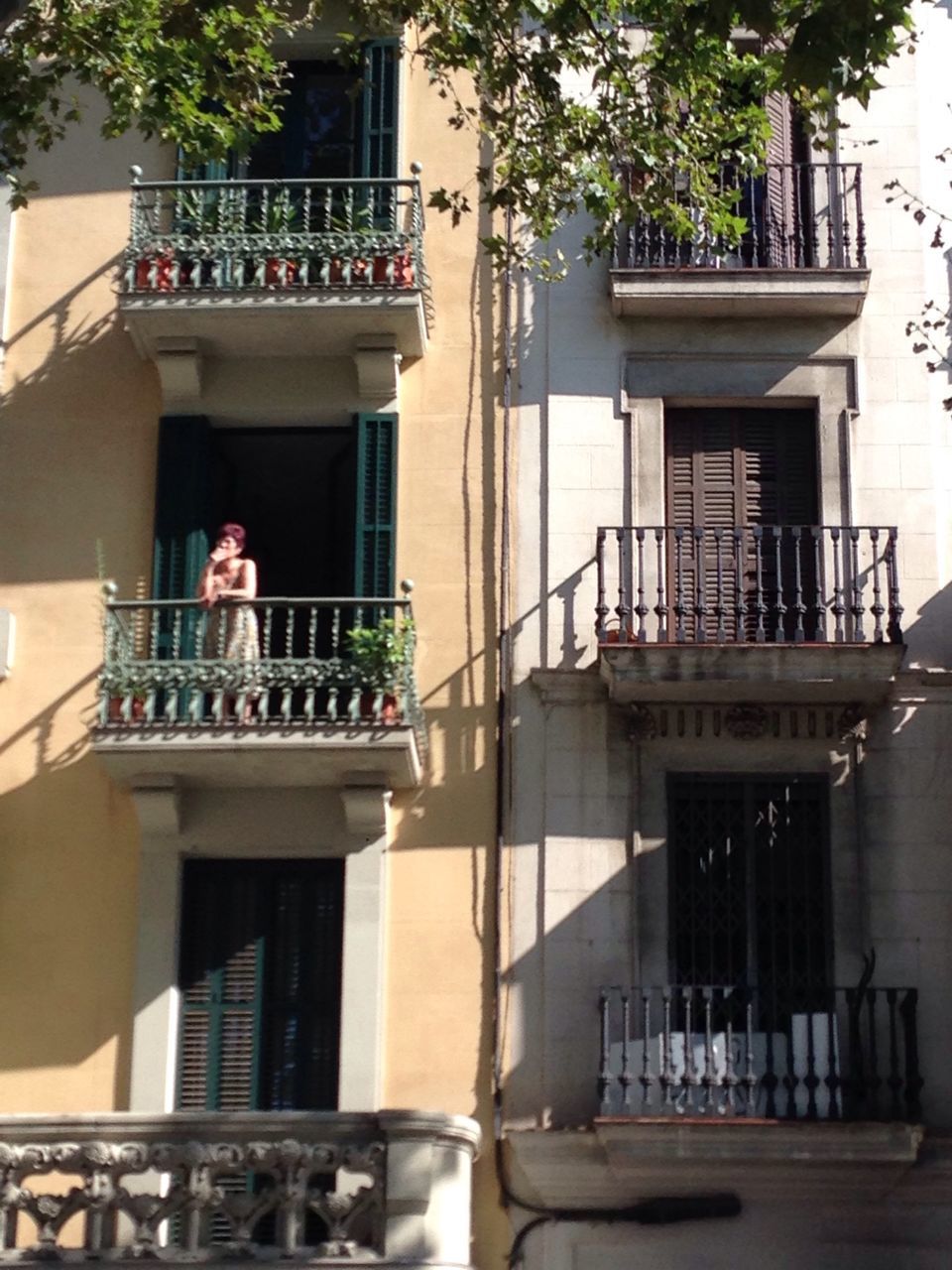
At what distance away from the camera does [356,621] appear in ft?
54.0

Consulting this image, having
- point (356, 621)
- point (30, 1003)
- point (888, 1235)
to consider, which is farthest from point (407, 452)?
point (888, 1235)

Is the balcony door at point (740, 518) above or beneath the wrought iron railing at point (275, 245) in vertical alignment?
beneath

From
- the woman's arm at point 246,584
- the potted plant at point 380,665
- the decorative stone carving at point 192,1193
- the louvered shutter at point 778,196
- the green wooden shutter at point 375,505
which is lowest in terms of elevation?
the decorative stone carving at point 192,1193

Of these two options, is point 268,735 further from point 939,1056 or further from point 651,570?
point 939,1056

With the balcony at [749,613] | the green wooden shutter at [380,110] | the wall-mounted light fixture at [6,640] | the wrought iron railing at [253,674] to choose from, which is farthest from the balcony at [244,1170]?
the green wooden shutter at [380,110]

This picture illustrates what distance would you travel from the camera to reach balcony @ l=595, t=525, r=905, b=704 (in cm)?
1625

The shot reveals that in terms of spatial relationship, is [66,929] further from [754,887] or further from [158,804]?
[754,887]

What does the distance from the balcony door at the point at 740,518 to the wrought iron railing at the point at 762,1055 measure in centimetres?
256

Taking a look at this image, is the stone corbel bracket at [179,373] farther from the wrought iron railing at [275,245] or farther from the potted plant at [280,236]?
the potted plant at [280,236]

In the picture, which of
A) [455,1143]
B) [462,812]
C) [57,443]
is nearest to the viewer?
[455,1143]

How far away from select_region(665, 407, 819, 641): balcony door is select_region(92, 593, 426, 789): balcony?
2.08m

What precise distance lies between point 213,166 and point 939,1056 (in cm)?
836

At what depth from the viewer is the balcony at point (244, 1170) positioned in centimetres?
1341

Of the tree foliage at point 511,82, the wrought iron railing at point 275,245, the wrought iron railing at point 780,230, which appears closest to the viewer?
the tree foliage at point 511,82
